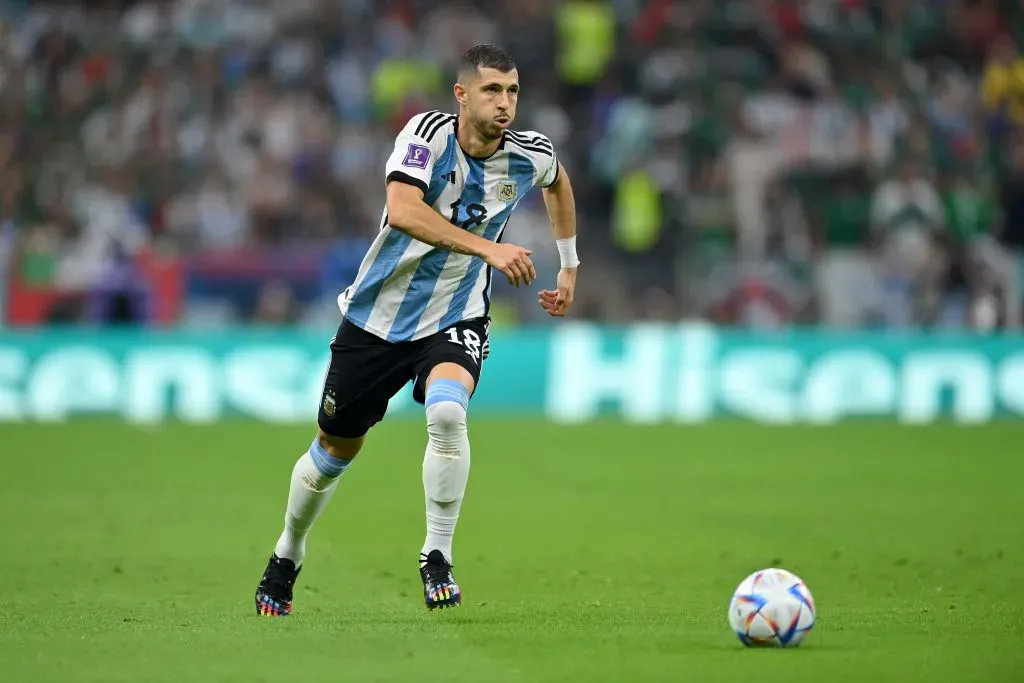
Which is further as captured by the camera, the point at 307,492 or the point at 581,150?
the point at 581,150

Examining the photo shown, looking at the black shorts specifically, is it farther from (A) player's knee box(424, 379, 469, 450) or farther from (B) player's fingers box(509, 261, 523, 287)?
(B) player's fingers box(509, 261, 523, 287)

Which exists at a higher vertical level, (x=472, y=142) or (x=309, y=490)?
(x=472, y=142)

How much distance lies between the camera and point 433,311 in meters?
7.77

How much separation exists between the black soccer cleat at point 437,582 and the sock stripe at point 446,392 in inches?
27.5

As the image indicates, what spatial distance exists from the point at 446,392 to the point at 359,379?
501 millimetres

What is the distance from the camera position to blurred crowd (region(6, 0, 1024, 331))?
20.7 metres

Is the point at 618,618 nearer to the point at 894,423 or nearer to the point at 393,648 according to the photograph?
the point at 393,648

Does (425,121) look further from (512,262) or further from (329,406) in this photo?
(329,406)

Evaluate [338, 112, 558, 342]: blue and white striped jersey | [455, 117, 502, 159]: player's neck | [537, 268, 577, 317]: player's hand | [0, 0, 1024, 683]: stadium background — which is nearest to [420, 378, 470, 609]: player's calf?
[0, 0, 1024, 683]: stadium background

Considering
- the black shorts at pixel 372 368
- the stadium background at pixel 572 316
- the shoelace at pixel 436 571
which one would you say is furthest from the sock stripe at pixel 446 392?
the stadium background at pixel 572 316

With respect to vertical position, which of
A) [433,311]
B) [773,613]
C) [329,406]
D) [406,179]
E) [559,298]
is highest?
[406,179]

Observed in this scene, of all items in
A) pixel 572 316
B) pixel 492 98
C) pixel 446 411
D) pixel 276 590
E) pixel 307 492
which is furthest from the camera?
pixel 572 316

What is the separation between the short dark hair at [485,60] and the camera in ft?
24.9

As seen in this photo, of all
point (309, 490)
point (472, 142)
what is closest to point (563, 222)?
point (472, 142)
